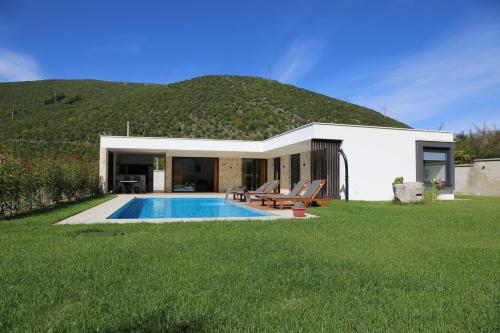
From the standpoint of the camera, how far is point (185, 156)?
22156mm

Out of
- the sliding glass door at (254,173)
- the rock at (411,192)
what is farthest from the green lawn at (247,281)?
the sliding glass door at (254,173)

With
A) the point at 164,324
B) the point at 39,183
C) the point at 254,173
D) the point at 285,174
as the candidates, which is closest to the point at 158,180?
the point at 254,173

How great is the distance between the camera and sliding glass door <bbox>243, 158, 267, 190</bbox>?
23.2m

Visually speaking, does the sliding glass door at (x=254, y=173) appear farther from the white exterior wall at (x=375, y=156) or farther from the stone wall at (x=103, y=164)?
the white exterior wall at (x=375, y=156)

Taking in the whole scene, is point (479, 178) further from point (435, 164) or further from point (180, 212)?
point (180, 212)

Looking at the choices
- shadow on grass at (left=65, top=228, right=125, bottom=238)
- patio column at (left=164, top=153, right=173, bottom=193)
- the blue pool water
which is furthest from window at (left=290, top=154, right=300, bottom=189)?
shadow on grass at (left=65, top=228, right=125, bottom=238)

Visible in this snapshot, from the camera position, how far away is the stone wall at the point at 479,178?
59.9 feet

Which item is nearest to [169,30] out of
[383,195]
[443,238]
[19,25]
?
[19,25]

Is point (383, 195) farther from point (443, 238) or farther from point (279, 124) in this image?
point (279, 124)

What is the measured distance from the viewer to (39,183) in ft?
31.4

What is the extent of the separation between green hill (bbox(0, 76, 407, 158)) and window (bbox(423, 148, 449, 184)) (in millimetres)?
20395

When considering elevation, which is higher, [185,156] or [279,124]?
[279,124]

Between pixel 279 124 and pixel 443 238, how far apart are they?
3174 centimetres

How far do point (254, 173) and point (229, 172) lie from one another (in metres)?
1.67
